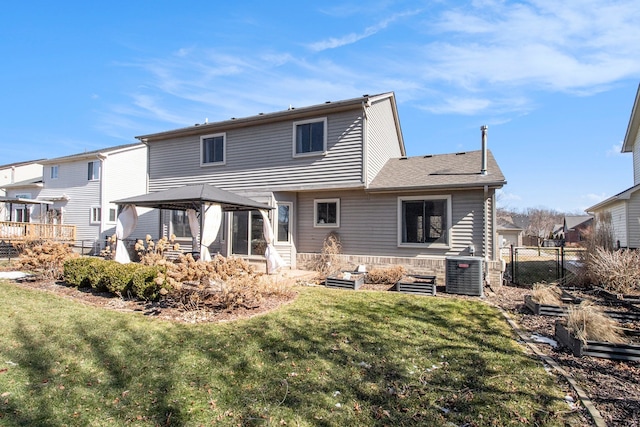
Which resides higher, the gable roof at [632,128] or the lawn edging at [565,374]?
the gable roof at [632,128]

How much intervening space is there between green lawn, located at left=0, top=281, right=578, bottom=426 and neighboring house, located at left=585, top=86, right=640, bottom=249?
11.9 m

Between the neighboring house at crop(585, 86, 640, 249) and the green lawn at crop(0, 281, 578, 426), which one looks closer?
the green lawn at crop(0, 281, 578, 426)

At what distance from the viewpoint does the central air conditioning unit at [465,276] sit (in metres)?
9.08

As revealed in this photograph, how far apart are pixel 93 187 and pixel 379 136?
19.7 meters

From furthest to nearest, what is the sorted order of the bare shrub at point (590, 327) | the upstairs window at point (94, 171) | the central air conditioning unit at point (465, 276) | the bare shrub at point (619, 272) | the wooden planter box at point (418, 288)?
Answer: the upstairs window at point (94, 171) < the wooden planter box at point (418, 288) < the central air conditioning unit at point (465, 276) < the bare shrub at point (619, 272) < the bare shrub at point (590, 327)

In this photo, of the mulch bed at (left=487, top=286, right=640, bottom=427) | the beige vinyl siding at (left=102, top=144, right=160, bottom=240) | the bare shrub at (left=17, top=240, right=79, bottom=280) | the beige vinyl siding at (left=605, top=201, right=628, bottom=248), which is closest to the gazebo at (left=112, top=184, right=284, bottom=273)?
the bare shrub at (left=17, top=240, right=79, bottom=280)

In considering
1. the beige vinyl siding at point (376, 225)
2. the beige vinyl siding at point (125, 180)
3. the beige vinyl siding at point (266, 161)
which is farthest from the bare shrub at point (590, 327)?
the beige vinyl siding at point (125, 180)

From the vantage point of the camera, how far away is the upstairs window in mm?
22086

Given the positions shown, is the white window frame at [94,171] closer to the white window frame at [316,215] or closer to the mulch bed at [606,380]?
the white window frame at [316,215]

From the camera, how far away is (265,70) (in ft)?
42.4

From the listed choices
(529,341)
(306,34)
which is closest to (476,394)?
(529,341)

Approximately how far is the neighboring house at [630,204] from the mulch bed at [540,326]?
28.2ft

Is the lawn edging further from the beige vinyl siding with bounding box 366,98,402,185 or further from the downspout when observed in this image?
the beige vinyl siding with bounding box 366,98,402,185

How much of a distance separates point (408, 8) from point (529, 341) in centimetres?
879
